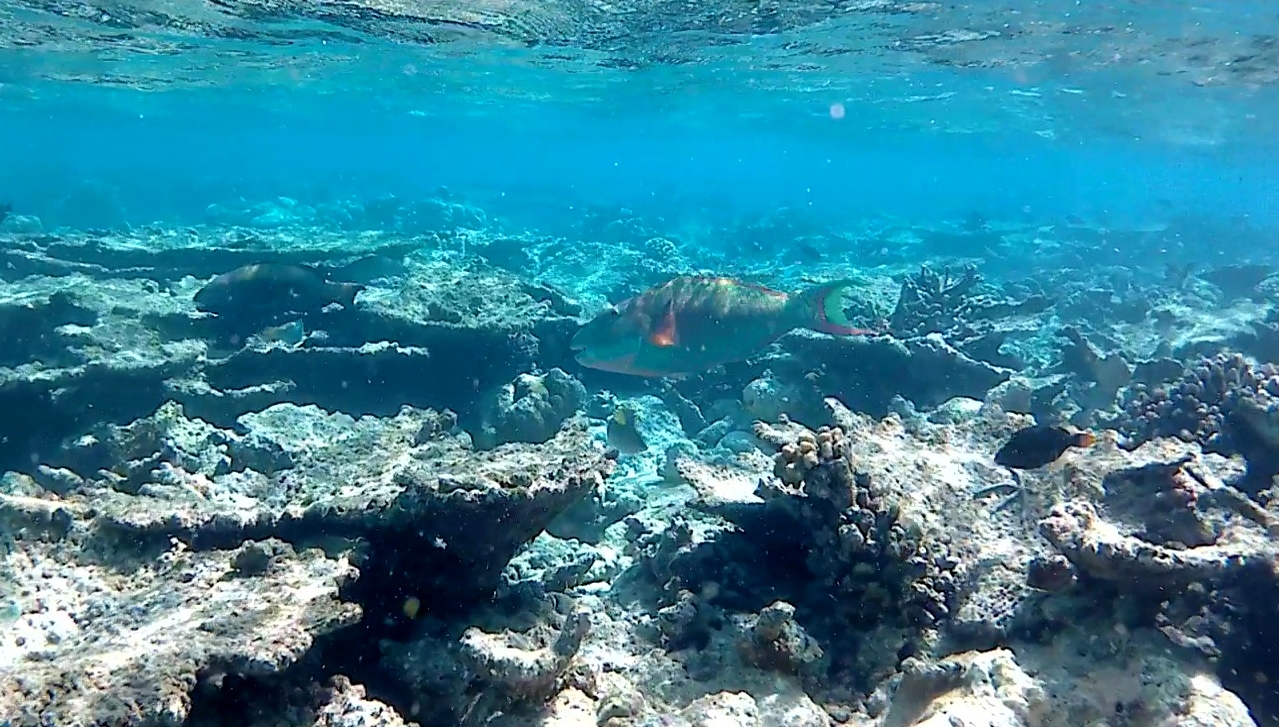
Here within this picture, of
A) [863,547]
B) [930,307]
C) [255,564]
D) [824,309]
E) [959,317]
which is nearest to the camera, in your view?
[255,564]

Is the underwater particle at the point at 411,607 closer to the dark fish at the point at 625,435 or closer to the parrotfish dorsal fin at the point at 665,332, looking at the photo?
the parrotfish dorsal fin at the point at 665,332

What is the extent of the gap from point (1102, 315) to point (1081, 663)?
14054 mm

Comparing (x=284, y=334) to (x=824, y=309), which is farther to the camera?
(x=284, y=334)

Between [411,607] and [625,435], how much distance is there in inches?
190

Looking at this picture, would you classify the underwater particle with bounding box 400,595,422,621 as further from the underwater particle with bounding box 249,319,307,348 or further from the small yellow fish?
the underwater particle with bounding box 249,319,307,348

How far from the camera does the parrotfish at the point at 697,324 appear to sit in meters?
7.32

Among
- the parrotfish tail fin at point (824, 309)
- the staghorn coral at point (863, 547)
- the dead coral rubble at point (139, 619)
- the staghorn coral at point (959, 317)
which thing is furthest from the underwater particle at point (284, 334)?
the staghorn coral at point (959, 317)

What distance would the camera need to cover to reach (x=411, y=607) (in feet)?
10.3

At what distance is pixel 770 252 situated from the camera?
24922mm

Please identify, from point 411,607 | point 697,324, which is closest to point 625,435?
point 697,324

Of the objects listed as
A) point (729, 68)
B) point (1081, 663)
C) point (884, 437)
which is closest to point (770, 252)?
point (729, 68)

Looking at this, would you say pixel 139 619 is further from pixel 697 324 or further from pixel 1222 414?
pixel 1222 414

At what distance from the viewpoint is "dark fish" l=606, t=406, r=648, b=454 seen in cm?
784

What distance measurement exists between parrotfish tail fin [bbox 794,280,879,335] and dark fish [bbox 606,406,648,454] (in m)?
2.16
